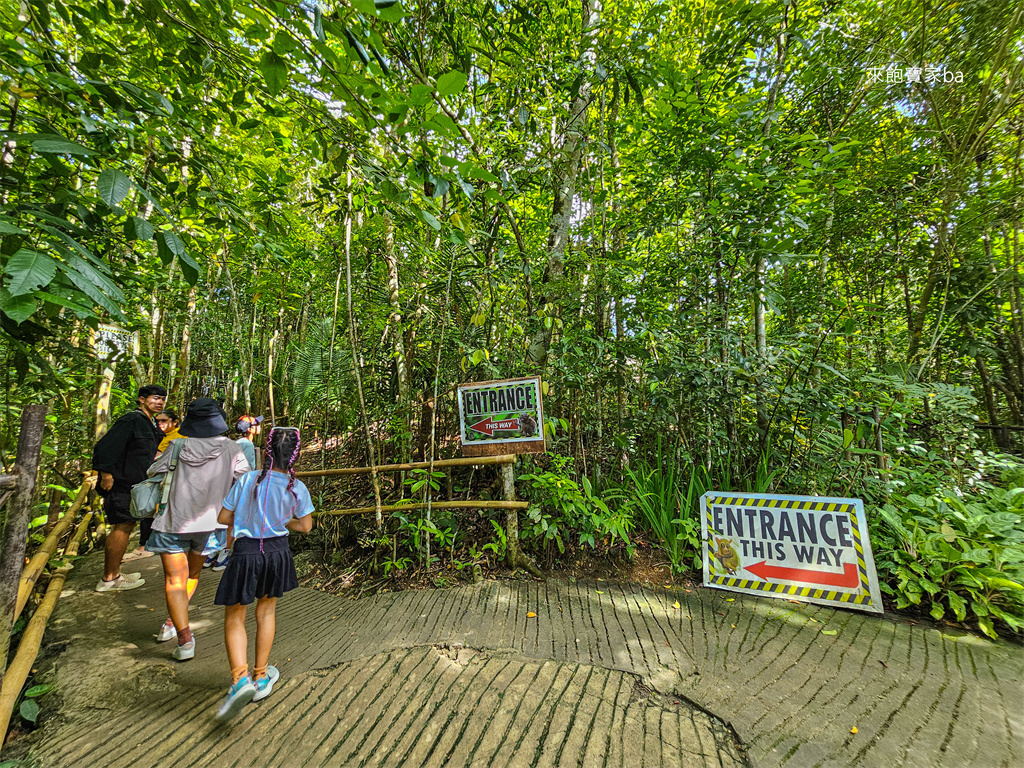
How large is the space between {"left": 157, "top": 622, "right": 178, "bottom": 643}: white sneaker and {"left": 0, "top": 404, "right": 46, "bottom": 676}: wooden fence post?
1.00 metres

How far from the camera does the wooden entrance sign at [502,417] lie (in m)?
3.26

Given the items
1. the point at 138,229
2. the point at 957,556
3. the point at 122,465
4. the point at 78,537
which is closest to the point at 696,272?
the point at 957,556

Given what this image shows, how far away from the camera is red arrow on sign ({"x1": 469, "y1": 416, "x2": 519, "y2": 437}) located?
11.0 feet

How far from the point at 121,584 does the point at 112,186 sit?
3724 millimetres

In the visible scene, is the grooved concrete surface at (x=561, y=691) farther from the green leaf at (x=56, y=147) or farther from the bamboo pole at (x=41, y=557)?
the green leaf at (x=56, y=147)

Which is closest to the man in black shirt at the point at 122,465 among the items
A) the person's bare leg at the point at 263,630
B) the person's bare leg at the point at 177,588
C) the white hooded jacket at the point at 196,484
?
the white hooded jacket at the point at 196,484

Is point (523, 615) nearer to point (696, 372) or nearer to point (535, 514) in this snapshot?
point (535, 514)

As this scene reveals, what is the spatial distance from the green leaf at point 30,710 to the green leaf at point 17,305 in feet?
7.41

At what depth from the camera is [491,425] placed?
11.3 feet

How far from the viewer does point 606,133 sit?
441 cm

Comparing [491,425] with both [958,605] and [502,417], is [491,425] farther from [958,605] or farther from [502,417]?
[958,605]

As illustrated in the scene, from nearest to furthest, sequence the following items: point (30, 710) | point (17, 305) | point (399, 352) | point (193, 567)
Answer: point (17, 305) < point (30, 710) < point (193, 567) < point (399, 352)

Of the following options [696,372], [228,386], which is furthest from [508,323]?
[228,386]

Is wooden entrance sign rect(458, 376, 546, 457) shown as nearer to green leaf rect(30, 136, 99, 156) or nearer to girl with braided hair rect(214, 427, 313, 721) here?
girl with braided hair rect(214, 427, 313, 721)
